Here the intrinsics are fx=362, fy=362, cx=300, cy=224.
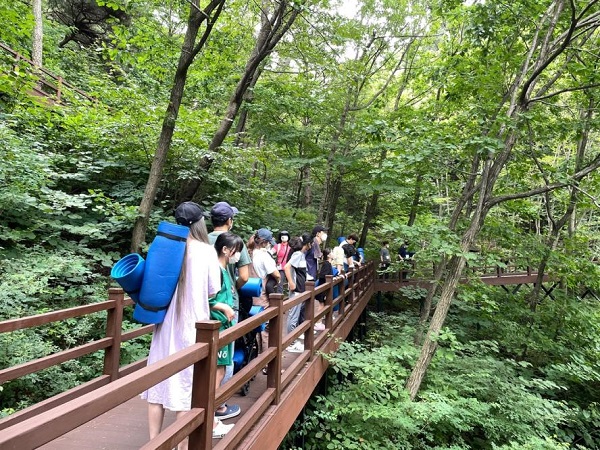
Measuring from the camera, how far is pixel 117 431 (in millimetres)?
2887

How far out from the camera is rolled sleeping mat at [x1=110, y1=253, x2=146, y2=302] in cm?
212

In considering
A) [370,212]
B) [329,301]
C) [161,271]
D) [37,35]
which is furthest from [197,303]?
[370,212]

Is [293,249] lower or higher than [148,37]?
lower

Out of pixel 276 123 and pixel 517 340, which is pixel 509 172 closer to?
pixel 517 340

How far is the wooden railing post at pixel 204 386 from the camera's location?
77.1 inches

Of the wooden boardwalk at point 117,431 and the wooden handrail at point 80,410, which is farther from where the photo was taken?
the wooden boardwalk at point 117,431

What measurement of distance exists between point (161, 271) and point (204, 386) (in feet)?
2.34

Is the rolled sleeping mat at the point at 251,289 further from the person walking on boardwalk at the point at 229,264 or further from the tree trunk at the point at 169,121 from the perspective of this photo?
the tree trunk at the point at 169,121

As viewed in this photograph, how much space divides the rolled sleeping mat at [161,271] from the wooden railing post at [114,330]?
1.53m

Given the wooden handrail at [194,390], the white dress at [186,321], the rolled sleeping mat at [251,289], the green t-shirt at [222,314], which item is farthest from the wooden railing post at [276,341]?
the white dress at [186,321]

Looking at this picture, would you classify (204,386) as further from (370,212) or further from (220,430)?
(370,212)

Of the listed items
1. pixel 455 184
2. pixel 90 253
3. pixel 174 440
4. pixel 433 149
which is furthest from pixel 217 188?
pixel 174 440

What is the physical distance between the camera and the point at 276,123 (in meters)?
12.0

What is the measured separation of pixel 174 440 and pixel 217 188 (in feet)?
26.6
